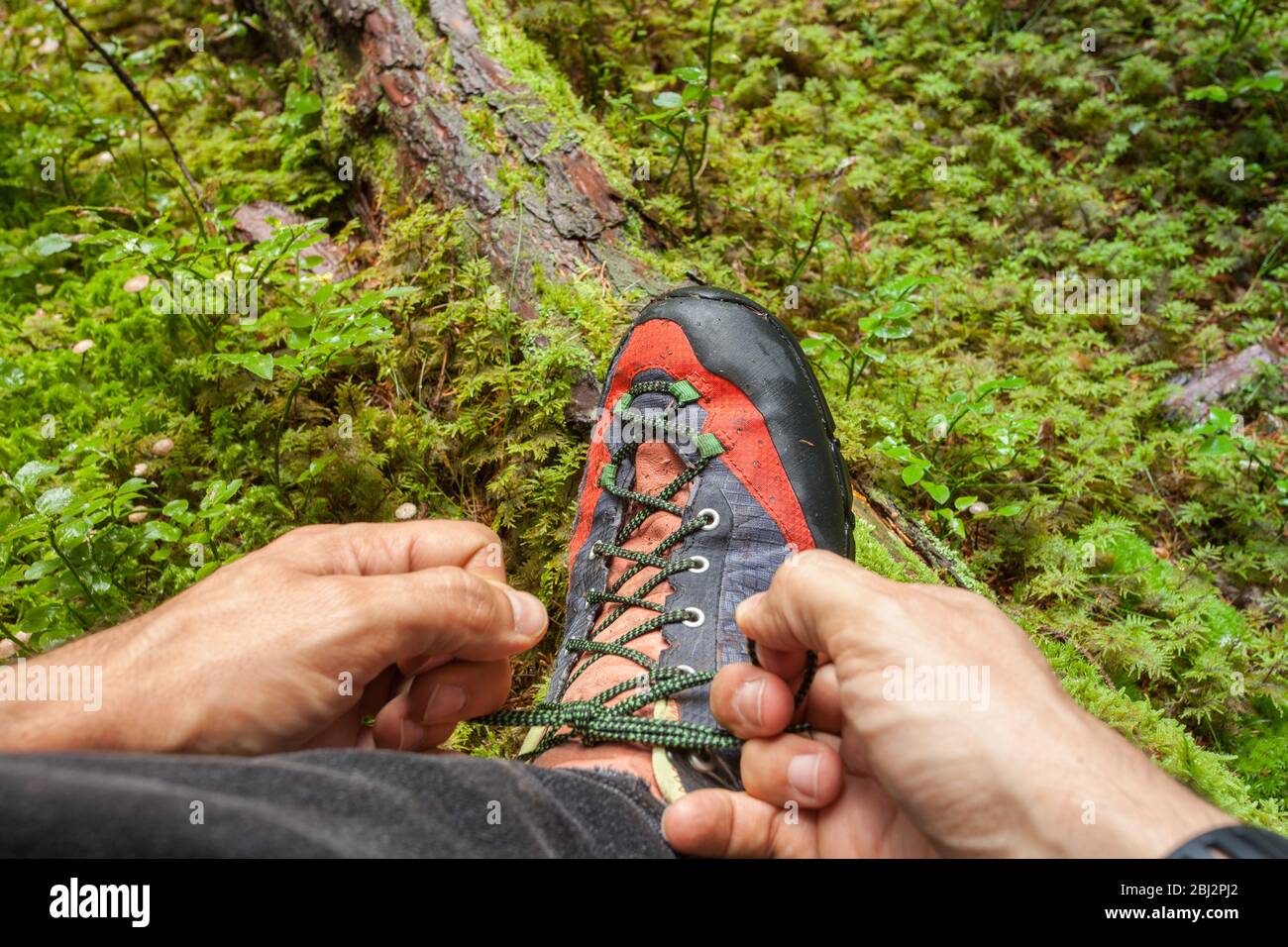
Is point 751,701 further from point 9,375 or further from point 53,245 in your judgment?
point 53,245

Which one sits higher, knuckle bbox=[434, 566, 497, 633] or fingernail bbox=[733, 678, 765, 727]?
knuckle bbox=[434, 566, 497, 633]

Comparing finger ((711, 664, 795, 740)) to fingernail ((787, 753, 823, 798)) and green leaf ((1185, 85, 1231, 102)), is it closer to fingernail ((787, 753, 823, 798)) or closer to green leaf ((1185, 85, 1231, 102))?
fingernail ((787, 753, 823, 798))

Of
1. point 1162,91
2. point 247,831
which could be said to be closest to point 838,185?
point 1162,91

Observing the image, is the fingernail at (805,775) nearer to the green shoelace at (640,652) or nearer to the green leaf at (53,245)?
the green shoelace at (640,652)

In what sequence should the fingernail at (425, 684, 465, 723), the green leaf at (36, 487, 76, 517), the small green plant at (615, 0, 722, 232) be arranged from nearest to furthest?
the fingernail at (425, 684, 465, 723)
the green leaf at (36, 487, 76, 517)
the small green plant at (615, 0, 722, 232)

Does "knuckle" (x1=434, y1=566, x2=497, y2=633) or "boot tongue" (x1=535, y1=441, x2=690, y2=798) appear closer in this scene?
"knuckle" (x1=434, y1=566, x2=497, y2=633)

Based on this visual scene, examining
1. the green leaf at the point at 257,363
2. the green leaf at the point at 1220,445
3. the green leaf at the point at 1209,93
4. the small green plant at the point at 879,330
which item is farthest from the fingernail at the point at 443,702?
the green leaf at the point at 1209,93

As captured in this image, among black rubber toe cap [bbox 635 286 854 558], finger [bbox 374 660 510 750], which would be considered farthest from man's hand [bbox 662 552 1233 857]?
black rubber toe cap [bbox 635 286 854 558]

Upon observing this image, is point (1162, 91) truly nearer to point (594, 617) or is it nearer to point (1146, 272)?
point (1146, 272)
